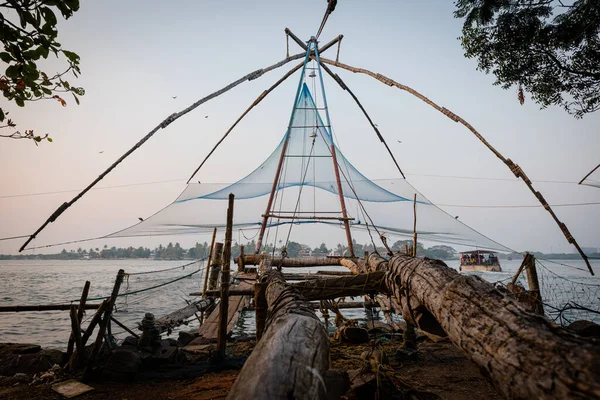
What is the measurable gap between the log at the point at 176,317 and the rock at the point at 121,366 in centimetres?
118

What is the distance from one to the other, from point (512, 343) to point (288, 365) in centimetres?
117

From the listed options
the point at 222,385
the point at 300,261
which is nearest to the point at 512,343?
the point at 222,385

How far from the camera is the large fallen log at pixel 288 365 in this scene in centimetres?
118

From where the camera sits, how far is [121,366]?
4863mm

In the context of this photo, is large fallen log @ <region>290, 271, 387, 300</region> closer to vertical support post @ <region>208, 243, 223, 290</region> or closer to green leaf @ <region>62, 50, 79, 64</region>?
green leaf @ <region>62, 50, 79, 64</region>

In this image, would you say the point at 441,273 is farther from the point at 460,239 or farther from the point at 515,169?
the point at 460,239

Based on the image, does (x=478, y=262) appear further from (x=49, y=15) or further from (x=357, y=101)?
(x=49, y=15)

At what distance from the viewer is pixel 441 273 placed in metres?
2.59

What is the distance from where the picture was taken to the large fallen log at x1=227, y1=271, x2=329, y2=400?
1178 millimetres

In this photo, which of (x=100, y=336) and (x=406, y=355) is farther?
(x=406, y=355)

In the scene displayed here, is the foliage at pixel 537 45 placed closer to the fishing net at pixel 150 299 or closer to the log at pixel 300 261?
the log at pixel 300 261

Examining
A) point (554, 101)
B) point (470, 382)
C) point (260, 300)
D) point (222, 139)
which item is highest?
point (554, 101)

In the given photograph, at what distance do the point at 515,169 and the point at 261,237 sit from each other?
6.39 metres

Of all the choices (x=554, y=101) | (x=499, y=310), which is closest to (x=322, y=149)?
(x=554, y=101)
